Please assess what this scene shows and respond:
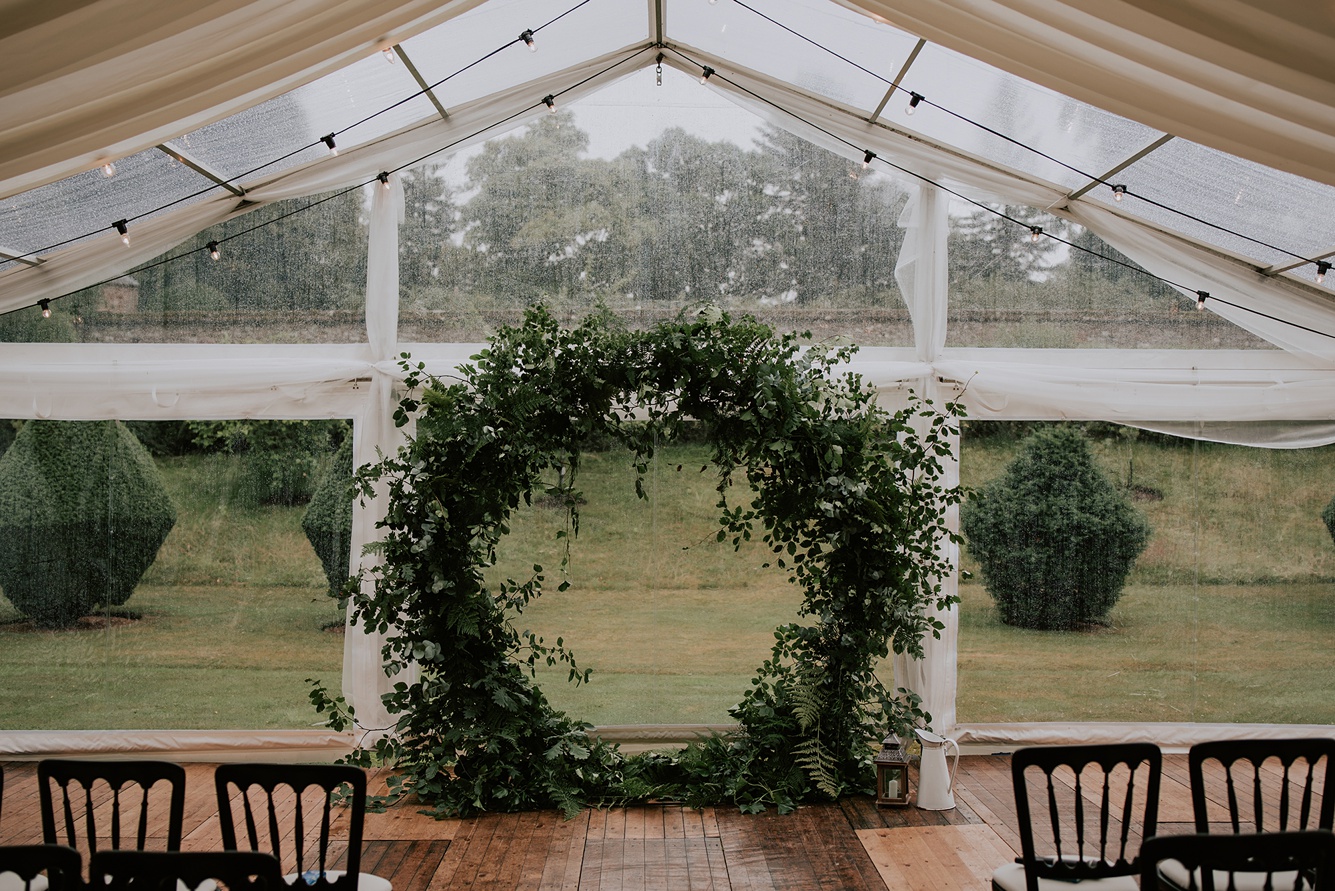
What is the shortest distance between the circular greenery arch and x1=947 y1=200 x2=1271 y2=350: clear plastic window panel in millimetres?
1173

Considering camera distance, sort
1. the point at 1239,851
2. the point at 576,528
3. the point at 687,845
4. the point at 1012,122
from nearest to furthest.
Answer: the point at 1239,851
the point at 687,845
the point at 1012,122
the point at 576,528

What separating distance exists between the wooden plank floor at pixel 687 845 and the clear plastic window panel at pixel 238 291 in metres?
2.69

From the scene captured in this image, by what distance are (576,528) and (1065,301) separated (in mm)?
3467

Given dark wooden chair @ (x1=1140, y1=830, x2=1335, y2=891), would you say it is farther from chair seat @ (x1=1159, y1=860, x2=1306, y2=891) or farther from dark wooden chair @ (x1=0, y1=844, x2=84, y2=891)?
dark wooden chair @ (x1=0, y1=844, x2=84, y2=891)

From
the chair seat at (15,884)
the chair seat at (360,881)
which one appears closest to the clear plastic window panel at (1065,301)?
the chair seat at (360,881)

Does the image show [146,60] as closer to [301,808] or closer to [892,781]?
[301,808]

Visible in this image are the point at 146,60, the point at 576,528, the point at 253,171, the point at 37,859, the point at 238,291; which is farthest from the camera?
the point at 238,291

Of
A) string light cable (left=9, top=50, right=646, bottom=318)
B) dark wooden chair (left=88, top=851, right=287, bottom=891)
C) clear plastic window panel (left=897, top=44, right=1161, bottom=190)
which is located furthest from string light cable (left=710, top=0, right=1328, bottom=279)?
dark wooden chair (left=88, top=851, right=287, bottom=891)

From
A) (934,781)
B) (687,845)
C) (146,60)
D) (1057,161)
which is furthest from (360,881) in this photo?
(1057,161)

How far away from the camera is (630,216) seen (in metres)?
6.30

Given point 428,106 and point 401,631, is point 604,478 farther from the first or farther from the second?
point 428,106

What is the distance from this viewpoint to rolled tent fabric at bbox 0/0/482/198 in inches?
111

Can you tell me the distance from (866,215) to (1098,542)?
2.59 metres

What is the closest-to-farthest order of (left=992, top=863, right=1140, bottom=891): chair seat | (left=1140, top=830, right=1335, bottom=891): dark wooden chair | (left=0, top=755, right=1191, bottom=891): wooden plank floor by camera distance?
(left=1140, top=830, right=1335, bottom=891): dark wooden chair → (left=992, top=863, right=1140, bottom=891): chair seat → (left=0, top=755, right=1191, bottom=891): wooden plank floor
